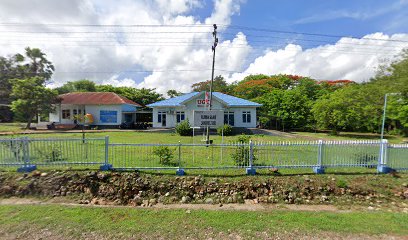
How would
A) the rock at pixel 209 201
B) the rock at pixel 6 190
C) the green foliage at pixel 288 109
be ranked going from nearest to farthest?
the rock at pixel 209 201 < the rock at pixel 6 190 < the green foliage at pixel 288 109

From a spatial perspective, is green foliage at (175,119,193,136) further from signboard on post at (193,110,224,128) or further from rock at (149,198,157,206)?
rock at (149,198,157,206)

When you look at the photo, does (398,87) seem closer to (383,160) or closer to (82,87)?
(383,160)

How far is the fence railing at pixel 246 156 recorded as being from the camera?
7.29 m

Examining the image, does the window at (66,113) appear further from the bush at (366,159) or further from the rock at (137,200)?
the bush at (366,159)

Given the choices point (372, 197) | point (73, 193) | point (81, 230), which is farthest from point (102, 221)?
point (372, 197)

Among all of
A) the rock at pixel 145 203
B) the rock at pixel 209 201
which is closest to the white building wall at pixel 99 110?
the rock at pixel 145 203

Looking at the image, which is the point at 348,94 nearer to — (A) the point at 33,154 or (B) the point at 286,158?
(B) the point at 286,158

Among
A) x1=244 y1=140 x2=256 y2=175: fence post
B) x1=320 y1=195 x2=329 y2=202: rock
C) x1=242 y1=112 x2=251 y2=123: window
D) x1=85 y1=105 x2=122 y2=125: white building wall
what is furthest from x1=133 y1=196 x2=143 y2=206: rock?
x1=85 y1=105 x2=122 y2=125: white building wall

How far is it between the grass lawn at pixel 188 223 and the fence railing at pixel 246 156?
6.89 ft

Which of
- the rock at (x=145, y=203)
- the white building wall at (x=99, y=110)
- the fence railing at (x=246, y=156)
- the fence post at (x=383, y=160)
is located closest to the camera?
the rock at (x=145, y=203)

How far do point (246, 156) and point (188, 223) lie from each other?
11.7 ft

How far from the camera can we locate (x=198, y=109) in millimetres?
23281

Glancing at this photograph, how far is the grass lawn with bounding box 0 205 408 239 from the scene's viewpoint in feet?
14.6

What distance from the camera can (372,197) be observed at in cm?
672
